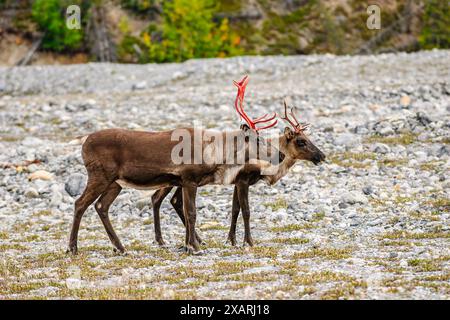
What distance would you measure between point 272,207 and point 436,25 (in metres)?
54.7

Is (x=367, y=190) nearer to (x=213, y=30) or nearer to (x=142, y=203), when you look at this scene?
(x=142, y=203)

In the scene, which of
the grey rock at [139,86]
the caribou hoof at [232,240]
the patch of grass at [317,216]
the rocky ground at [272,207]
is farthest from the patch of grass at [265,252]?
the grey rock at [139,86]

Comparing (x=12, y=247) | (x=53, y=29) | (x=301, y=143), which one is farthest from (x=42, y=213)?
(x=53, y=29)

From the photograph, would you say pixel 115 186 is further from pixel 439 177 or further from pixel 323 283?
pixel 439 177

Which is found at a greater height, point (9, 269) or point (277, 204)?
point (277, 204)

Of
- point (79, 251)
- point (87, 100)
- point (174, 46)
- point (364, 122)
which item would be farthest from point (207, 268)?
point (174, 46)

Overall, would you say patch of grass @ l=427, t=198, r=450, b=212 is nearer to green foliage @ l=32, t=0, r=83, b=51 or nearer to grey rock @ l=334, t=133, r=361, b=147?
grey rock @ l=334, t=133, r=361, b=147

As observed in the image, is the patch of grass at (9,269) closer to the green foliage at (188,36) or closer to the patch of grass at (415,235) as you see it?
the patch of grass at (415,235)

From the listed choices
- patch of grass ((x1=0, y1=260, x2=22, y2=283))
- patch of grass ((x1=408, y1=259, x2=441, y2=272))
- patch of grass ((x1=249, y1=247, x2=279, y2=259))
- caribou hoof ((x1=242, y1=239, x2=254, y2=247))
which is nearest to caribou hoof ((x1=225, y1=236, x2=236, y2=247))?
caribou hoof ((x1=242, y1=239, x2=254, y2=247))

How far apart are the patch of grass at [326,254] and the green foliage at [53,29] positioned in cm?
5275

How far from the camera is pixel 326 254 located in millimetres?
11578

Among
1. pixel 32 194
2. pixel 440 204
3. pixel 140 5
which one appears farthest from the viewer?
pixel 140 5

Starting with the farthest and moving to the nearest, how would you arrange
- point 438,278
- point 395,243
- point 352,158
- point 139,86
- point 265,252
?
1. point 139,86
2. point 352,158
3. point 395,243
4. point 265,252
5. point 438,278

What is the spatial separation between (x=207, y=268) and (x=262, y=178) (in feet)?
8.44
